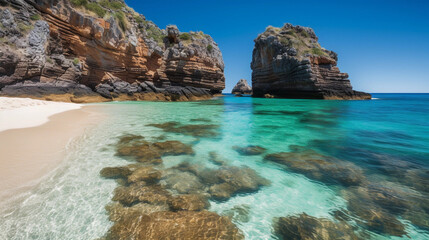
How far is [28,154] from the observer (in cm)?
405

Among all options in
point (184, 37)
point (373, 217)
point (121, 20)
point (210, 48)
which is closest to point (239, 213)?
point (373, 217)

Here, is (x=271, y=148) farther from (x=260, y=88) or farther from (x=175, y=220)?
(x=260, y=88)

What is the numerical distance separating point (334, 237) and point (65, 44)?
25.6 meters

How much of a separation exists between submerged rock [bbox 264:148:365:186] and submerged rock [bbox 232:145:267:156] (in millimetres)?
381

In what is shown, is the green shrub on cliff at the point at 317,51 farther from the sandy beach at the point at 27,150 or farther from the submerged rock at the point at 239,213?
the submerged rock at the point at 239,213

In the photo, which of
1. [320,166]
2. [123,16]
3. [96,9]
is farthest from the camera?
[123,16]

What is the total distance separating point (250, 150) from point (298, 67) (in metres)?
31.3

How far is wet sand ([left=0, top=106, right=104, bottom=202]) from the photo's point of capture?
9.66 feet

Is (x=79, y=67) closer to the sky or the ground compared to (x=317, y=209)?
closer to the sky

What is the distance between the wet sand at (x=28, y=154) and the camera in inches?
116

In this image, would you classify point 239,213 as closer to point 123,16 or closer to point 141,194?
point 141,194

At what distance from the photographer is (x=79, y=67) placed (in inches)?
766

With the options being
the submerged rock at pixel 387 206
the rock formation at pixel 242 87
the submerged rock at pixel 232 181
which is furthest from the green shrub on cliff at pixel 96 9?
the rock formation at pixel 242 87

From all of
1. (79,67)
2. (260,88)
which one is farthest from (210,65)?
(79,67)
